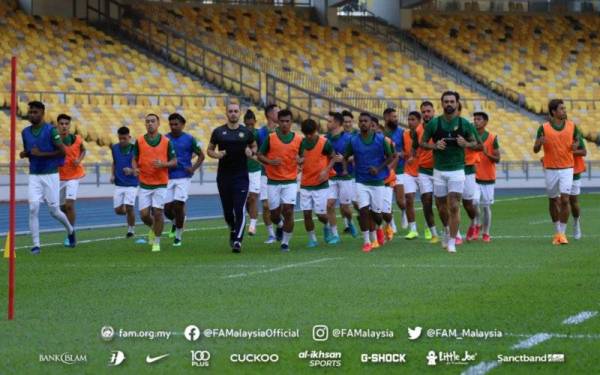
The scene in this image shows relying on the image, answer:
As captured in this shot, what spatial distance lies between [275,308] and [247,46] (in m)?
41.1

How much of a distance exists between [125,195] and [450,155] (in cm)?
732

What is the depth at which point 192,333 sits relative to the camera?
1052 centimetres

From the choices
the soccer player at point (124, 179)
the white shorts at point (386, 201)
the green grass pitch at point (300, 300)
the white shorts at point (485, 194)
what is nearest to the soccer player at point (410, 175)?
the white shorts at point (485, 194)

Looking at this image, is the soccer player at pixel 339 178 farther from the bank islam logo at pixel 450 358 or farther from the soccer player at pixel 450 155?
the bank islam logo at pixel 450 358

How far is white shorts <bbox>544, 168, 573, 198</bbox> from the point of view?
67.3 ft

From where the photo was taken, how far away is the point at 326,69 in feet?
174

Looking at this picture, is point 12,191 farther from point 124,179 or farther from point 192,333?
point 124,179

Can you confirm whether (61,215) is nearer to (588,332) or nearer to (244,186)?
(244,186)

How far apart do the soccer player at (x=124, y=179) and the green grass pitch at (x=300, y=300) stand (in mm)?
2177

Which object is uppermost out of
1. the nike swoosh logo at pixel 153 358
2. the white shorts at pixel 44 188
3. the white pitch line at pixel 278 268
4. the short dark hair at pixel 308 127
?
the short dark hair at pixel 308 127

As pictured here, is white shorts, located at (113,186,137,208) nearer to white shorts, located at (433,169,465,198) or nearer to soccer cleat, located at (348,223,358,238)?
soccer cleat, located at (348,223,358,238)

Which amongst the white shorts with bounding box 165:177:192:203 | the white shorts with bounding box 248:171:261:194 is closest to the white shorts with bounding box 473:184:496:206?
the white shorts with bounding box 248:171:261:194

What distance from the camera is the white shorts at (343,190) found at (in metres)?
22.7

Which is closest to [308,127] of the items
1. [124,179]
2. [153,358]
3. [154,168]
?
[154,168]
